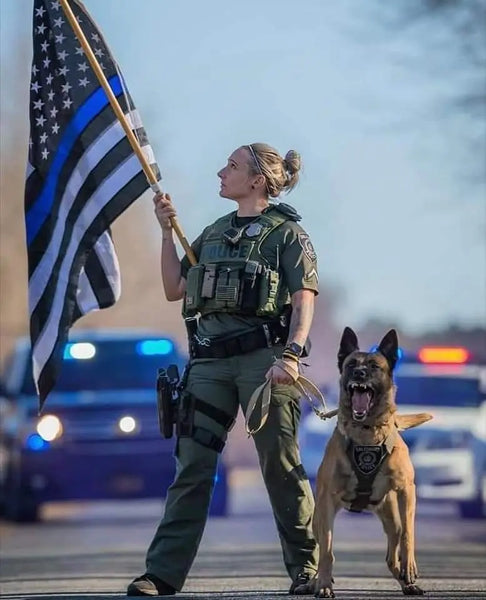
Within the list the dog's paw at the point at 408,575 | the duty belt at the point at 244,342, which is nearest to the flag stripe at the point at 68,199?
the duty belt at the point at 244,342

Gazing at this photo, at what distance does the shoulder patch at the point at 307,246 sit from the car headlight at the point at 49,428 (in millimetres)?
10503

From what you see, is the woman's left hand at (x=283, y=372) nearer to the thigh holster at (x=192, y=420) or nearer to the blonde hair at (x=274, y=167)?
the thigh holster at (x=192, y=420)

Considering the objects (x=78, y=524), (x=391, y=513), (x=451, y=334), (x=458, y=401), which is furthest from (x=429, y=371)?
(x=451, y=334)

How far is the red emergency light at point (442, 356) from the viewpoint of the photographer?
69.1 feet

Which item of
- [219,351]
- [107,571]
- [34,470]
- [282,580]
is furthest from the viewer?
[34,470]

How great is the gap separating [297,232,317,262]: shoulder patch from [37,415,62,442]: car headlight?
10.5 m

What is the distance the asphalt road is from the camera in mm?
9938

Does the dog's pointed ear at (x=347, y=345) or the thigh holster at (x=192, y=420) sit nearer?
the thigh holster at (x=192, y=420)

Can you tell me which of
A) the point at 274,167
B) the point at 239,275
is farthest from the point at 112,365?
the point at 239,275

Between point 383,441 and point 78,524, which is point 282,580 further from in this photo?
point 78,524

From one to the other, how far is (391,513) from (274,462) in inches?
23.5

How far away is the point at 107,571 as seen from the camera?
12.0 meters

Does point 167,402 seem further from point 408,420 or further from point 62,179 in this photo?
point 62,179

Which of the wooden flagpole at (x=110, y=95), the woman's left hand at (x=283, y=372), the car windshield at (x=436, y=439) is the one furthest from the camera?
the car windshield at (x=436, y=439)
